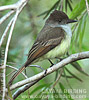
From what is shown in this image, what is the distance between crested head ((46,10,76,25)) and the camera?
11.3 ft

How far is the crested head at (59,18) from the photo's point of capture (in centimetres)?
345

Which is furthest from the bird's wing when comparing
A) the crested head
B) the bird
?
the crested head

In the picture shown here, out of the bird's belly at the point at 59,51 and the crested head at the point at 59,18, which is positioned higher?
the crested head at the point at 59,18

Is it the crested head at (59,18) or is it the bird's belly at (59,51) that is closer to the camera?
the bird's belly at (59,51)

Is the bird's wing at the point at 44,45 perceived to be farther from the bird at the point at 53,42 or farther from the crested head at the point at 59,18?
the crested head at the point at 59,18

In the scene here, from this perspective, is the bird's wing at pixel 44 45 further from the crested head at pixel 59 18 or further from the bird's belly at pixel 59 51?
the crested head at pixel 59 18

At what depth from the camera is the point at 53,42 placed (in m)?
3.19

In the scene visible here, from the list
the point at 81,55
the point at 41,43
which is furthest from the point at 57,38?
the point at 81,55

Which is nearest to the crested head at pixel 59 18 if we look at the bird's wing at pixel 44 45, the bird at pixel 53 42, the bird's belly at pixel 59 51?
the bird at pixel 53 42

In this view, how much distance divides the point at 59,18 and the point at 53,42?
1.65 feet

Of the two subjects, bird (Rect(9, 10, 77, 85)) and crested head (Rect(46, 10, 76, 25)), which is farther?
crested head (Rect(46, 10, 76, 25))

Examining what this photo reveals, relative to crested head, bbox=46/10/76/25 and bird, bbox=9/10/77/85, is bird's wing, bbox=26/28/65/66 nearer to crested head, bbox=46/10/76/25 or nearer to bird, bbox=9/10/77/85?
bird, bbox=9/10/77/85

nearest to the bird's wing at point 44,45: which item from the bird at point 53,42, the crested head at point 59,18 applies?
the bird at point 53,42

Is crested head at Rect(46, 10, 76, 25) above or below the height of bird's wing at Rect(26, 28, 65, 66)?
above
